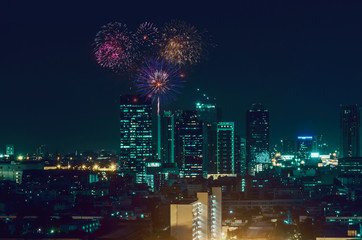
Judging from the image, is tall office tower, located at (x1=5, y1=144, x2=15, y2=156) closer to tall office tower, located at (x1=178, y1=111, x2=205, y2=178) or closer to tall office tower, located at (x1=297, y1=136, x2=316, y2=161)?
tall office tower, located at (x1=178, y1=111, x2=205, y2=178)

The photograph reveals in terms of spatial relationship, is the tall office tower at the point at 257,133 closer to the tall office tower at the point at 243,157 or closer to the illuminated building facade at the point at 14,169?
the tall office tower at the point at 243,157

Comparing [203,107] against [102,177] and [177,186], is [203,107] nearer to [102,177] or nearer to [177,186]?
[102,177]

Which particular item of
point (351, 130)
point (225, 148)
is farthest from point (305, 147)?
point (225, 148)

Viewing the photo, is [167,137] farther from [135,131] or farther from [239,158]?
[239,158]

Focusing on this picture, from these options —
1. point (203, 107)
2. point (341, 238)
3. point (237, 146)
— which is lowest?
point (341, 238)

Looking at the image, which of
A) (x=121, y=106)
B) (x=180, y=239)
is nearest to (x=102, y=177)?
(x=121, y=106)
